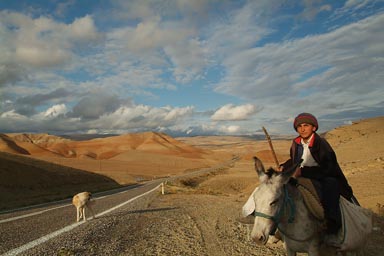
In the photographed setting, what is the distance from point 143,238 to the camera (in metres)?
10.9

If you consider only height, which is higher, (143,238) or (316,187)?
(316,187)

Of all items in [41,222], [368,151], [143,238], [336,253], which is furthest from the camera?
[368,151]

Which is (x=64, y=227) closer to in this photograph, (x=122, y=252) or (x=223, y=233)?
(x=122, y=252)

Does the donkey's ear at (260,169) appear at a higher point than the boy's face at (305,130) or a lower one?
lower

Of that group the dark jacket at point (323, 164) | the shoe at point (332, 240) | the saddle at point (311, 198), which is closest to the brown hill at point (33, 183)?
the dark jacket at point (323, 164)

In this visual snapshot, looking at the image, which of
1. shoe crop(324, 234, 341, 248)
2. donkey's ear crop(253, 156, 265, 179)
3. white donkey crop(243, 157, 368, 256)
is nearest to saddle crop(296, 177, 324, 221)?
white donkey crop(243, 157, 368, 256)

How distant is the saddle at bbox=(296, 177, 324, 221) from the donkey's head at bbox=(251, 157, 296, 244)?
596 millimetres

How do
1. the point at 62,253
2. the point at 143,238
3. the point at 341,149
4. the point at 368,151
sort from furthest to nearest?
the point at 341,149, the point at 368,151, the point at 143,238, the point at 62,253

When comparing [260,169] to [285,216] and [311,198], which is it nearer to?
[285,216]

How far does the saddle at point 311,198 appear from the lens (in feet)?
16.2

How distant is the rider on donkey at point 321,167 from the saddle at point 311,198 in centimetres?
Answer: 10

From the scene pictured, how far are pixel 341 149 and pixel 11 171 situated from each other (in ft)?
167

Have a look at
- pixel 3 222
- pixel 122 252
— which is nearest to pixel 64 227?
pixel 3 222

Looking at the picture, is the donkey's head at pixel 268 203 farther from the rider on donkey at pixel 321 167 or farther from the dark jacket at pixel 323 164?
the dark jacket at pixel 323 164
